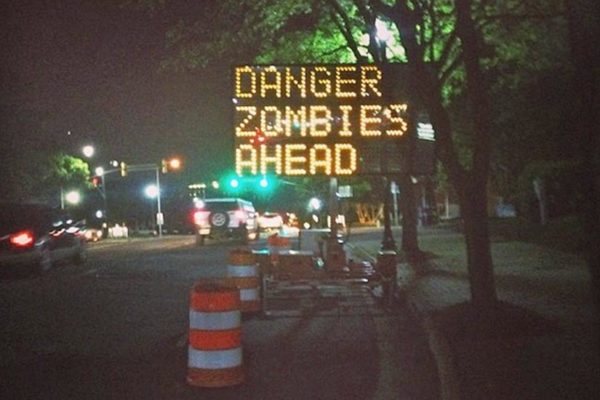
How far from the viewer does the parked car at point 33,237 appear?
2275cm

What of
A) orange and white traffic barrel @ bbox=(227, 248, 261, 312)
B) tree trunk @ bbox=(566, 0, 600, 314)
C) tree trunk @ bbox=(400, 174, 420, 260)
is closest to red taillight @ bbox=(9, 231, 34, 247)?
tree trunk @ bbox=(400, 174, 420, 260)

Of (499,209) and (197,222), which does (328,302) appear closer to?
(197,222)

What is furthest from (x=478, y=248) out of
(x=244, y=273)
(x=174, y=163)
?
(x=174, y=163)

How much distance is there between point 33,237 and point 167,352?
12.4 metres

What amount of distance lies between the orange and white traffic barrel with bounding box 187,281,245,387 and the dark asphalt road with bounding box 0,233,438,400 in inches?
6.9

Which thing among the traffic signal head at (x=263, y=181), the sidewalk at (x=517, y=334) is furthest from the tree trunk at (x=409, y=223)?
the traffic signal head at (x=263, y=181)

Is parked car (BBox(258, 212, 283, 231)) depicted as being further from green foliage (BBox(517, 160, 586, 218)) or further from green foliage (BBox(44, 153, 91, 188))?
green foliage (BBox(517, 160, 586, 218))

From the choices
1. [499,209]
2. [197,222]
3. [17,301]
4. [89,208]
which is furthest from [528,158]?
[89,208]

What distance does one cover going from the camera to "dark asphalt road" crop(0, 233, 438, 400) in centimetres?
943

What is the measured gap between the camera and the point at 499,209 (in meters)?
51.4

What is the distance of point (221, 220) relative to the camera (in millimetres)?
38594

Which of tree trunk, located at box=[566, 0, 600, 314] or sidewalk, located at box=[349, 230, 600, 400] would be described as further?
sidewalk, located at box=[349, 230, 600, 400]

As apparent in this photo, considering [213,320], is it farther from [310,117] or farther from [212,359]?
[310,117]

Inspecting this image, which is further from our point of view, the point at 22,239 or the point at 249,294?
the point at 22,239
